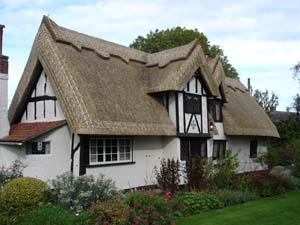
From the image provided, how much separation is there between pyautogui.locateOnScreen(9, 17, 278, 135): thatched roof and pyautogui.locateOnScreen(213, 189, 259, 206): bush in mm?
4302

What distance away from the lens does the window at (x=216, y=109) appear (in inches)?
935

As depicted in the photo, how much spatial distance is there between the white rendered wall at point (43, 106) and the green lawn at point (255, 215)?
7.64 metres

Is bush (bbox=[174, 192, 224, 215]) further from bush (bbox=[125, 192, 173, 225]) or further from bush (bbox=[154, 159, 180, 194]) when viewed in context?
bush (bbox=[125, 192, 173, 225])

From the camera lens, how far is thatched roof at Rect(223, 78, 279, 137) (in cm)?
2477

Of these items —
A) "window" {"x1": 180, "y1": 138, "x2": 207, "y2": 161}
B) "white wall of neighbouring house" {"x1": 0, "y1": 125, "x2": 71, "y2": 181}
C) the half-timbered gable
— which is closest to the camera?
"white wall of neighbouring house" {"x1": 0, "y1": 125, "x2": 71, "y2": 181}

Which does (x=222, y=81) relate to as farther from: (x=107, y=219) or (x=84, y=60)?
(x=107, y=219)

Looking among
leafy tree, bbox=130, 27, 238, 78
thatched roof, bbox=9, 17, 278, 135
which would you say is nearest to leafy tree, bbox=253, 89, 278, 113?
leafy tree, bbox=130, 27, 238, 78

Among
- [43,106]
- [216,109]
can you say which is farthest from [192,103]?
[43,106]

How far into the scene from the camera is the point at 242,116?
26344mm

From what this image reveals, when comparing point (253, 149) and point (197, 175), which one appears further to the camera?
point (253, 149)

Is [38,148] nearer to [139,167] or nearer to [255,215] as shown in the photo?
[139,167]

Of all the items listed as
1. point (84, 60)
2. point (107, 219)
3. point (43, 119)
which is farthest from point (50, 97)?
point (107, 219)

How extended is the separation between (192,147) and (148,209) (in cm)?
1095

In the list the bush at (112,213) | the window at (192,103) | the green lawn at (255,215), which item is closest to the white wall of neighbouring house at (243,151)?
the window at (192,103)
